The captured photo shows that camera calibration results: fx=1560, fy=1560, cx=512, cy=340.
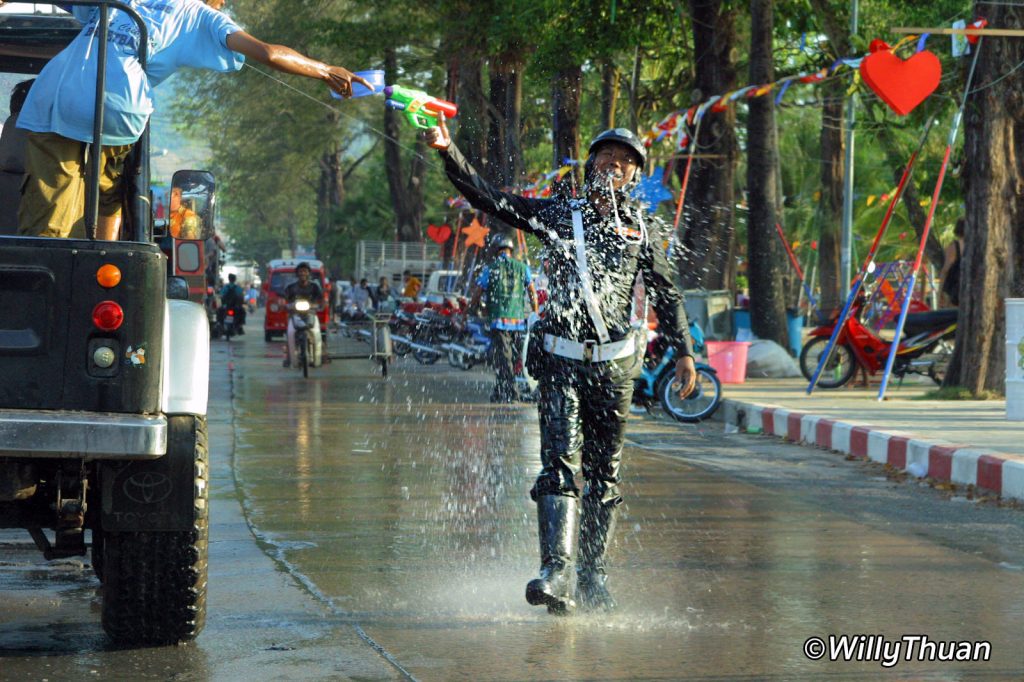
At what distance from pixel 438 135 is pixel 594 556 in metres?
1.69

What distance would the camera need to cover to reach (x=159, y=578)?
507 cm

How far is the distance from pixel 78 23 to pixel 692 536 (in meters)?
3.86

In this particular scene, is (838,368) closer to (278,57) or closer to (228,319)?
(278,57)

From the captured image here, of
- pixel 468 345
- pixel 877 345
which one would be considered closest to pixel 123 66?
pixel 877 345

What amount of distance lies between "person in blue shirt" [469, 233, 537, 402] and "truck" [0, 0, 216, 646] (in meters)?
12.2

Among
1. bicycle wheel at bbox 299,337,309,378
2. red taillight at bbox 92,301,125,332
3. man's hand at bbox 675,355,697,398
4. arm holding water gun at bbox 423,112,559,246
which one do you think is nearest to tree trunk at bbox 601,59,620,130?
bicycle wheel at bbox 299,337,309,378

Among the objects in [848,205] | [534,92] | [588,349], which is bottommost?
[588,349]

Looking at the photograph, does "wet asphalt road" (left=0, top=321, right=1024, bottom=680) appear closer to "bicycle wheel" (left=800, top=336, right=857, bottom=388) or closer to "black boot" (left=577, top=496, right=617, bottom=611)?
"black boot" (left=577, top=496, right=617, bottom=611)

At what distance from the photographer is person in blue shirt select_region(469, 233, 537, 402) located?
17516 millimetres

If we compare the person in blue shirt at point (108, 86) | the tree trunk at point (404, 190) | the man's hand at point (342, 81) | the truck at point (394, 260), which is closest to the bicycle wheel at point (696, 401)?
the man's hand at point (342, 81)

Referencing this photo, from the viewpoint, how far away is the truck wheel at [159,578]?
5.03 meters

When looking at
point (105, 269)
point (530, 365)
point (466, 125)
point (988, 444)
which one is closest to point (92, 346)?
point (105, 269)

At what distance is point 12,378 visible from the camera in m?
4.62

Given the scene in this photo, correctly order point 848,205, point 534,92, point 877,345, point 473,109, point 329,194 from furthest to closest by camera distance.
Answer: point 329,194 < point 534,92 < point 473,109 < point 848,205 < point 877,345
